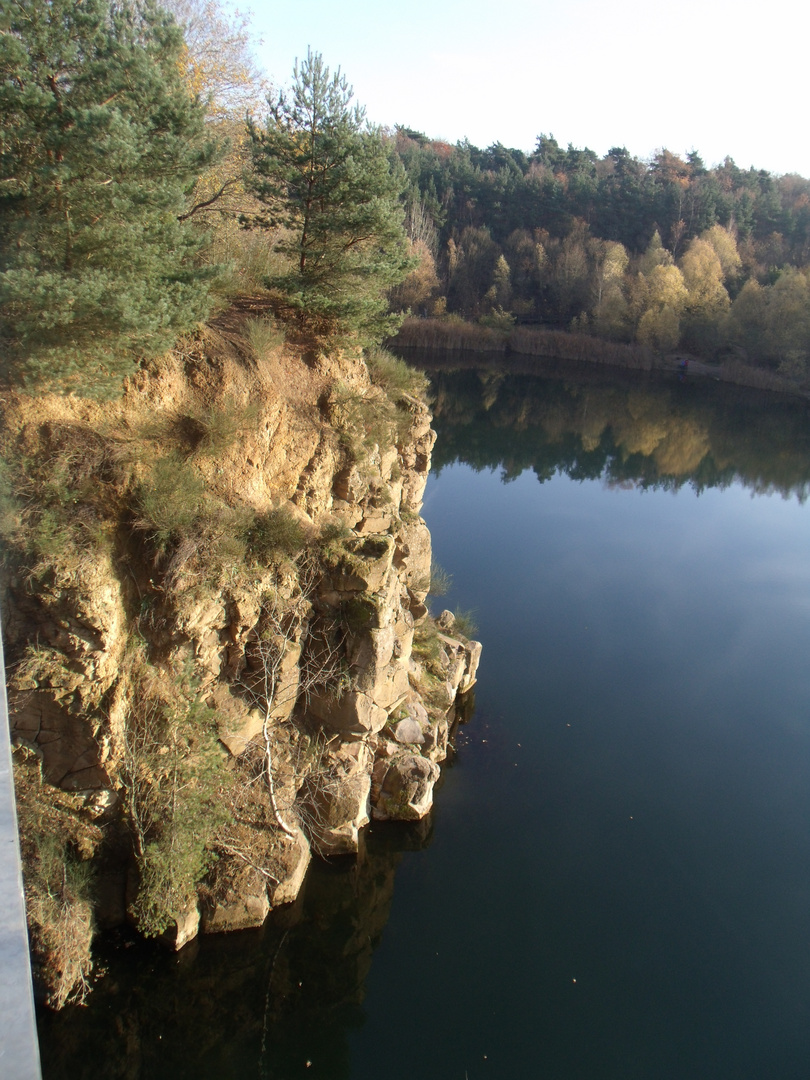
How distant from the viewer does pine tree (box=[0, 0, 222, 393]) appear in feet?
27.5

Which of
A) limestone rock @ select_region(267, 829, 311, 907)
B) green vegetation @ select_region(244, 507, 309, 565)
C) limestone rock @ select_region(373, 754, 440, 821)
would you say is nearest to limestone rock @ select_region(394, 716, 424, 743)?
limestone rock @ select_region(373, 754, 440, 821)

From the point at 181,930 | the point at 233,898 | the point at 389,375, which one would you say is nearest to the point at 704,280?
the point at 389,375

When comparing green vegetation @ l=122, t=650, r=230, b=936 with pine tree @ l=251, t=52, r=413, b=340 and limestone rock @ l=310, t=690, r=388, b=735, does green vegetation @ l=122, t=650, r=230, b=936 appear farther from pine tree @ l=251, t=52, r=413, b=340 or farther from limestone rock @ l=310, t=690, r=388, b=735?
pine tree @ l=251, t=52, r=413, b=340

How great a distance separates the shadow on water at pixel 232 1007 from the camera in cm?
814

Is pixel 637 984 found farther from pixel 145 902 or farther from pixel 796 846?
pixel 145 902

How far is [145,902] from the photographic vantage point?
344 inches

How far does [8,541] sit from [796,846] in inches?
478

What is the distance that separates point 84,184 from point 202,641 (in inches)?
218

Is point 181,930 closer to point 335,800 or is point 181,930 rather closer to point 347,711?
point 335,800

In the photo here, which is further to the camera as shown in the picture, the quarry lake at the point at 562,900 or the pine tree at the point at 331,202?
the pine tree at the point at 331,202

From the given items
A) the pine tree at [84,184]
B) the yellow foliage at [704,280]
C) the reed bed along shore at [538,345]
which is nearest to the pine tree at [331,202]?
the pine tree at [84,184]

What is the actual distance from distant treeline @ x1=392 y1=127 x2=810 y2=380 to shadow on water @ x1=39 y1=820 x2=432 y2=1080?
1870 inches

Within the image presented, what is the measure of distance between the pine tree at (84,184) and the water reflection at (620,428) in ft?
75.9

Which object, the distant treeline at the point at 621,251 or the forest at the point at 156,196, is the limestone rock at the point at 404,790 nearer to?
the forest at the point at 156,196
